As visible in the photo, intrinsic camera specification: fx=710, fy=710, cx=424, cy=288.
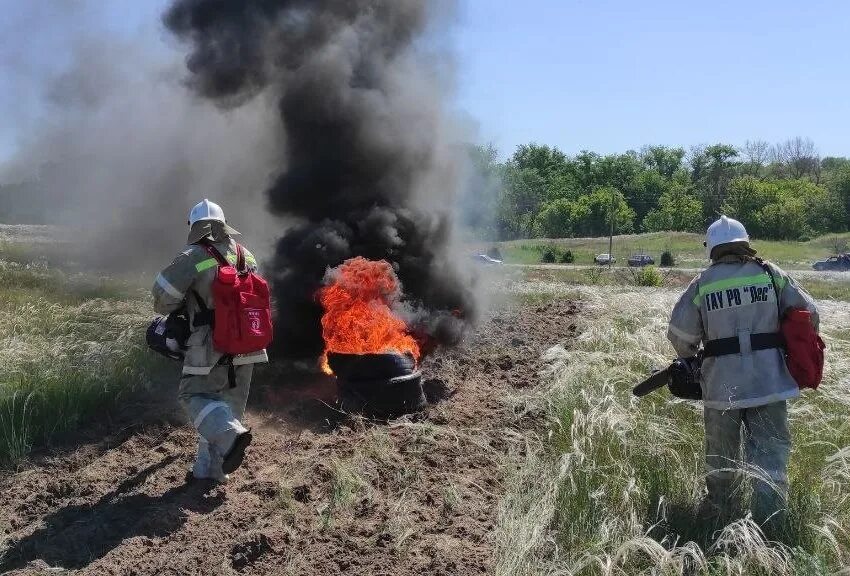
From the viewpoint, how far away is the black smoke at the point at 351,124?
28.7ft

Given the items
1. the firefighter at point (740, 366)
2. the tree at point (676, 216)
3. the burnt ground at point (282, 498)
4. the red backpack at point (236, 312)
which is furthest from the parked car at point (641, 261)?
the red backpack at point (236, 312)

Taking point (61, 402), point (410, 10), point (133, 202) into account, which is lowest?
point (61, 402)

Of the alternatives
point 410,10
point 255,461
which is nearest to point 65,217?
point 410,10

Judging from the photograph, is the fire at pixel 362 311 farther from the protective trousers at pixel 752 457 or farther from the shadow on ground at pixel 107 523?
the protective trousers at pixel 752 457

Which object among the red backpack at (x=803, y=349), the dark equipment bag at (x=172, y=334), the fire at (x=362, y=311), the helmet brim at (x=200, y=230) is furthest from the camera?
the fire at (x=362, y=311)

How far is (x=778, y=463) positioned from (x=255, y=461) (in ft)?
11.1

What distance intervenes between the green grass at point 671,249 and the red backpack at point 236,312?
3074 cm

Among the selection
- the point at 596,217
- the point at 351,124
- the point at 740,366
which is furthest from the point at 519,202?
the point at 740,366

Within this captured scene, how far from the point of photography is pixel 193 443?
18.0ft

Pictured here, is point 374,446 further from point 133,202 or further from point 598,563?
point 133,202

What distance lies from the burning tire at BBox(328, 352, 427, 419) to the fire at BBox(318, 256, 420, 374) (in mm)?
244

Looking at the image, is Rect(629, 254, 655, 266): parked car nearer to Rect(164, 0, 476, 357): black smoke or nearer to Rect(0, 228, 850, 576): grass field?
Rect(164, 0, 476, 357): black smoke

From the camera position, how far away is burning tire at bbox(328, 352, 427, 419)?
595 centimetres

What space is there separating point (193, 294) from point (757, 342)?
3517 mm
